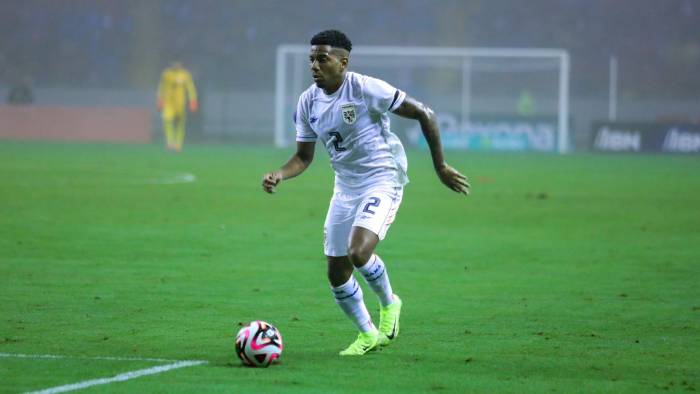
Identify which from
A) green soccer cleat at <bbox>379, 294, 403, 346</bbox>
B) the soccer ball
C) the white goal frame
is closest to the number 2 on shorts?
green soccer cleat at <bbox>379, 294, 403, 346</bbox>

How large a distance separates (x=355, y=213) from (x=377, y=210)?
0.19 meters

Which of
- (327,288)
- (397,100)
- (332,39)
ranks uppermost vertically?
(332,39)

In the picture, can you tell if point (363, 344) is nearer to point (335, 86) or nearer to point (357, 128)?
point (357, 128)

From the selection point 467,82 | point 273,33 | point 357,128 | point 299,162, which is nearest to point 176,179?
point 299,162

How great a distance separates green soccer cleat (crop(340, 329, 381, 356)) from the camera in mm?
7832

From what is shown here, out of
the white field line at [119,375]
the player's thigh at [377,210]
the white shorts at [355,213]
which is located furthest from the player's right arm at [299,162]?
the white field line at [119,375]

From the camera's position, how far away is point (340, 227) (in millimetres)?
8102

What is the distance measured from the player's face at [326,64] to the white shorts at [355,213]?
76cm

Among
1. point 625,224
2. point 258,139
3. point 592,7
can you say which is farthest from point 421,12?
point 625,224

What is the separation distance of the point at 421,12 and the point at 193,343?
4905 cm

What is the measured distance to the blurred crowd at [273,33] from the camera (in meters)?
54.9

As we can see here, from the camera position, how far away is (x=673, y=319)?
9398 mm

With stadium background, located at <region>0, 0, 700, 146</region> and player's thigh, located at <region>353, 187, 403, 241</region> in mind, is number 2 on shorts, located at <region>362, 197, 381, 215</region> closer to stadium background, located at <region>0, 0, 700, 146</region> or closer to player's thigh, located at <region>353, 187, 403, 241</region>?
player's thigh, located at <region>353, 187, 403, 241</region>

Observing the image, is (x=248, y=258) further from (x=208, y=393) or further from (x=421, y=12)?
(x=421, y=12)
